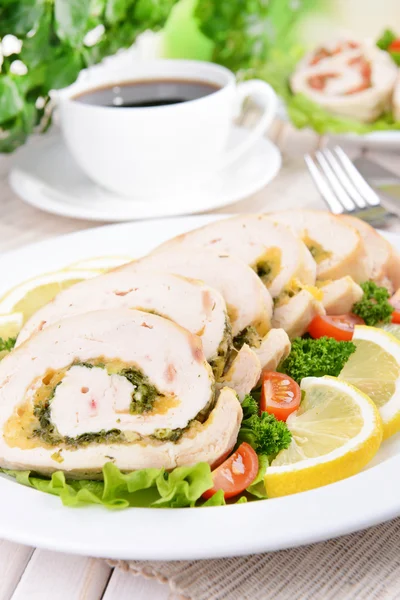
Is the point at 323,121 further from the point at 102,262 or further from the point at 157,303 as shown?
the point at 157,303

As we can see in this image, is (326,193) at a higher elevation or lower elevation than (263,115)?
lower

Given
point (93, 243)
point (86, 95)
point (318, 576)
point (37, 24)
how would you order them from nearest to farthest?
point (318, 576)
point (93, 243)
point (37, 24)
point (86, 95)

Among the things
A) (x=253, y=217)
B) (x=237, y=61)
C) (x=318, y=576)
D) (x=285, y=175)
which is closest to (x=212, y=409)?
(x=318, y=576)

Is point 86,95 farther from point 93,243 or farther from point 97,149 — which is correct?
point 93,243

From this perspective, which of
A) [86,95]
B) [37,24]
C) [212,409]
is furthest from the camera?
[86,95]

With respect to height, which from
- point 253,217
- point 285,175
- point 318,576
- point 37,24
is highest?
point 37,24

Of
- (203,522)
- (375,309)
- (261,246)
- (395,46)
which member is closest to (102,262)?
(261,246)

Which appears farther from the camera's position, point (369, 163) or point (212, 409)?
point (369, 163)
